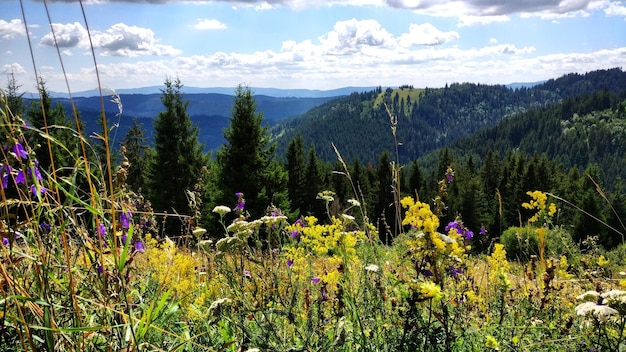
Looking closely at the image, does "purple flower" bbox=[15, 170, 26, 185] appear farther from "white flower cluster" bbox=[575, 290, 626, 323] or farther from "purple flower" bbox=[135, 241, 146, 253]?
"white flower cluster" bbox=[575, 290, 626, 323]

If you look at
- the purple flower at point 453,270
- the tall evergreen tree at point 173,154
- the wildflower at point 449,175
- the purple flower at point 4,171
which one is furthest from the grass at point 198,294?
the tall evergreen tree at point 173,154

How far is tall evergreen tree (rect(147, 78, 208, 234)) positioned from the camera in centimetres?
2303

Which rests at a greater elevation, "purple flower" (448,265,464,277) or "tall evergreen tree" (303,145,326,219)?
"purple flower" (448,265,464,277)

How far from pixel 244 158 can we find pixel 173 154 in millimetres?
5569

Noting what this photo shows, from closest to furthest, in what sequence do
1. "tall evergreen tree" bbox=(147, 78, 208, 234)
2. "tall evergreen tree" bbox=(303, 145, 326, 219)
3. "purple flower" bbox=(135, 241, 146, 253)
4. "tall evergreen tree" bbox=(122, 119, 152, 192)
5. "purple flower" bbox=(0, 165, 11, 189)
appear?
"purple flower" bbox=(0, 165, 11, 189) < "purple flower" bbox=(135, 241, 146, 253) < "tall evergreen tree" bbox=(147, 78, 208, 234) < "tall evergreen tree" bbox=(122, 119, 152, 192) < "tall evergreen tree" bbox=(303, 145, 326, 219)

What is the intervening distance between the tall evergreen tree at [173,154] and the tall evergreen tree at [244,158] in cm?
343

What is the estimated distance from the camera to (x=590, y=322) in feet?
7.30

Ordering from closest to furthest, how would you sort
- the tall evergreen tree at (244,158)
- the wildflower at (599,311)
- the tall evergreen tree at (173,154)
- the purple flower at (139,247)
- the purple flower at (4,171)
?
the purple flower at (4,171)
the wildflower at (599,311)
the purple flower at (139,247)
the tall evergreen tree at (244,158)
the tall evergreen tree at (173,154)

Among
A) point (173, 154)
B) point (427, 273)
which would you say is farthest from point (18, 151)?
point (173, 154)

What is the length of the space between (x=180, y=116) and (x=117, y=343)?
2406 cm

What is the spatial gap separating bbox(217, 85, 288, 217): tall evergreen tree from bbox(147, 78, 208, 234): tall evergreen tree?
11.2 feet

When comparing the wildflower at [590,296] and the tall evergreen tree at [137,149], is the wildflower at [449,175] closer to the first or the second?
the wildflower at [590,296]

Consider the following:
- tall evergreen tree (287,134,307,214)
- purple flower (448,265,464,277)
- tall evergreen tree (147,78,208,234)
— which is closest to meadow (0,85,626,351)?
purple flower (448,265,464,277)

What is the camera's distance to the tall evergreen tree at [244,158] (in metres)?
19.9
